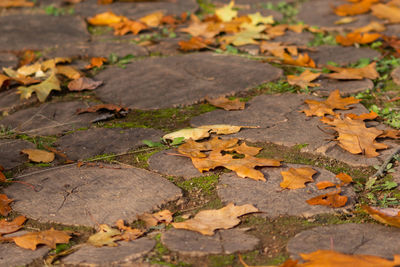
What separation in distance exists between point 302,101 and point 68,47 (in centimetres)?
162

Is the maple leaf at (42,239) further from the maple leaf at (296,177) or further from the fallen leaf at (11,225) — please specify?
the maple leaf at (296,177)

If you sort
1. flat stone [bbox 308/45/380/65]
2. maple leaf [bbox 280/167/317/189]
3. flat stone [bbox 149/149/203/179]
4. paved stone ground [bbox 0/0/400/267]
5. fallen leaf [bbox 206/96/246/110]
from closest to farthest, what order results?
paved stone ground [bbox 0/0/400/267], maple leaf [bbox 280/167/317/189], flat stone [bbox 149/149/203/179], fallen leaf [bbox 206/96/246/110], flat stone [bbox 308/45/380/65]

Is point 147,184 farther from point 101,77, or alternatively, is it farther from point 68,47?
point 68,47

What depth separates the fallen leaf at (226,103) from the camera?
2699 millimetres

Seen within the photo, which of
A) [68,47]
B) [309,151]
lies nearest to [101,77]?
[68,47]

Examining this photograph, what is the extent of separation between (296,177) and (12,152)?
3.90 ft

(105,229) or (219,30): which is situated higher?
(219,30)

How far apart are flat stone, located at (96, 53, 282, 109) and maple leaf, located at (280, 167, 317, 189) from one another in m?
0.90

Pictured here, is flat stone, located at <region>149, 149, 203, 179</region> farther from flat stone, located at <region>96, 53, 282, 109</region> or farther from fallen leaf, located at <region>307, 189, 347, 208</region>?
flat stone, located at <region>96, 53, 282, 109</region>

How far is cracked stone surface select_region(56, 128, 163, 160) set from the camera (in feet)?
7.73

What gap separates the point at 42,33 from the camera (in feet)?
12.5

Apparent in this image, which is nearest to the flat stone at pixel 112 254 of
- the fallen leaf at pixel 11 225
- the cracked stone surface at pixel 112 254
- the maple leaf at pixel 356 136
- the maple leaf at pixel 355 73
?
the cracked stone surface at pixel 112 254

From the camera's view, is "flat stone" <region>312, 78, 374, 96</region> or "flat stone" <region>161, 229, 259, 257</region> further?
"flat stone" <region>312, 78, 374, 96</region>

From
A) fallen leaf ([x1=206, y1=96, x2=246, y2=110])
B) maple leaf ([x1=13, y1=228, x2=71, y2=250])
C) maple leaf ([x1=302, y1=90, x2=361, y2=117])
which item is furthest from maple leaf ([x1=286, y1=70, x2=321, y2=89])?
maple leaf ([x1=13, y1=228, x2=71, y2=250])
